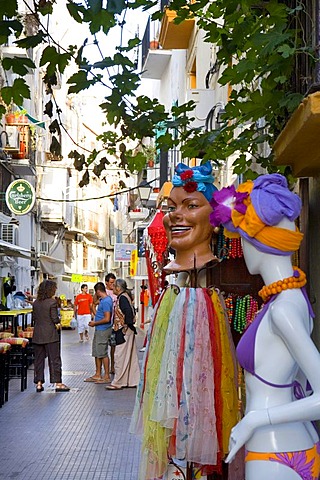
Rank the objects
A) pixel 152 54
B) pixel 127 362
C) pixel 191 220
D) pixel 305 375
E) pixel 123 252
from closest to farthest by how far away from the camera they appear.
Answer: pixel 305 375
pixel 191 220
pixel 127 362
pixel 152 54
pixel 123 252

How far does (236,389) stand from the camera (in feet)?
17.4

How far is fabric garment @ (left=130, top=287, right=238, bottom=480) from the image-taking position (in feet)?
16.6

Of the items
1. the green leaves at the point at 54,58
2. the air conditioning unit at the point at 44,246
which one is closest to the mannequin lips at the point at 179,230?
the green leaves at the point at 54,58

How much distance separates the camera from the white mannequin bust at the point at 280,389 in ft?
11.4

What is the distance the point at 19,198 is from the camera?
27.4 m

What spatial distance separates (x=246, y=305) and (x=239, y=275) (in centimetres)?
60

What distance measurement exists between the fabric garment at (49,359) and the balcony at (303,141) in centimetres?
896

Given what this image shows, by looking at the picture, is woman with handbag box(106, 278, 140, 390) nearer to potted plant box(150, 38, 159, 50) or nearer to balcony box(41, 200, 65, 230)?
potted plant box(150, 38, 159, 50)

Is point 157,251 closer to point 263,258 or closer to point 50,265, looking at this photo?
point 263,258

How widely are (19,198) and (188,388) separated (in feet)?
75.3

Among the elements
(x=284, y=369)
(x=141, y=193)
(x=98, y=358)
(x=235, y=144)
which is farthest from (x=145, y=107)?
(x=141, y=193)

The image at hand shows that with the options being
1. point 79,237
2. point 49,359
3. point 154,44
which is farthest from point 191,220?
point 79,237

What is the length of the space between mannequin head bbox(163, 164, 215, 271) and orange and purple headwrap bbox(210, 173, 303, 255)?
1732 mm

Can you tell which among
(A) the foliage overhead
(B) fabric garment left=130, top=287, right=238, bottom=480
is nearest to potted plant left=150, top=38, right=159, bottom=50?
(A) the foliage overhead
